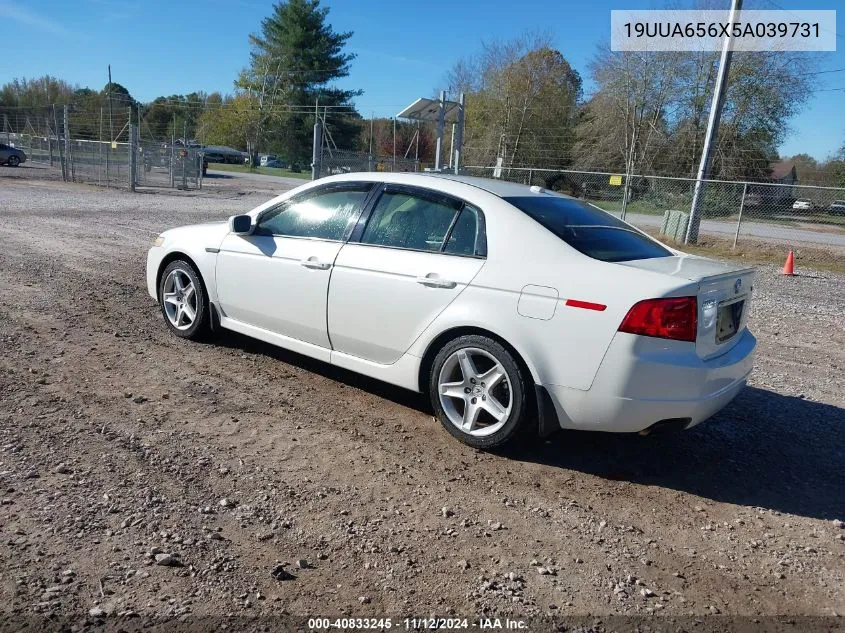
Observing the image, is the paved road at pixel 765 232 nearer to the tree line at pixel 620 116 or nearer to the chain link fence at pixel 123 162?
the tree line at pixel 620 116

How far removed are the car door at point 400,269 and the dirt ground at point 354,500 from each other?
0.55 meters

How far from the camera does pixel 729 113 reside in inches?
1240

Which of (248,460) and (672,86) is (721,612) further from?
(672,86)

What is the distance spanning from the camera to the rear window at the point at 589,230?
403 cm

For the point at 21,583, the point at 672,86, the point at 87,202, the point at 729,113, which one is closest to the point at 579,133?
the point at 672,86

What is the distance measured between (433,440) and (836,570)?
2154 mm

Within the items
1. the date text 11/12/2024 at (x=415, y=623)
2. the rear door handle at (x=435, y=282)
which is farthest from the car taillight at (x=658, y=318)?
the date text 11/12/2024 at (x=415, y=623)

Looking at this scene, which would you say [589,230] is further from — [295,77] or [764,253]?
[295,77]

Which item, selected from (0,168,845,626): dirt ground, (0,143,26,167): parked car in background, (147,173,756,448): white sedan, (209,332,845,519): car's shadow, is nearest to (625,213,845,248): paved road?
(209,332,845,519): car's shadow

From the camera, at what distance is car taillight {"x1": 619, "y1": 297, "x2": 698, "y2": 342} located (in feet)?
11.3

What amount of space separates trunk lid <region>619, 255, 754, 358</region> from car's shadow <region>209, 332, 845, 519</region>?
740mm

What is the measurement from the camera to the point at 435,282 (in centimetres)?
411

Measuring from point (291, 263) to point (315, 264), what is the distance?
0.25m

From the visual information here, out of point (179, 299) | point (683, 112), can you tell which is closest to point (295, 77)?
point (683, 112)
